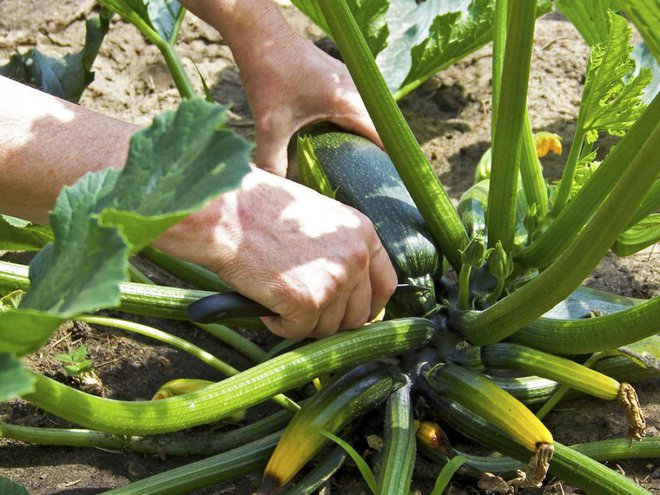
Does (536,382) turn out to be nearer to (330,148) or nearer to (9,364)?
(330,148)

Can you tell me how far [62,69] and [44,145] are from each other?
1262 millimetres

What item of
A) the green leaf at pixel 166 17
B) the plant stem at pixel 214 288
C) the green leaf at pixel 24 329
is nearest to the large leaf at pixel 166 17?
the green leaf at pixel 166 17

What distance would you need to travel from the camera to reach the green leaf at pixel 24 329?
961 millimetres

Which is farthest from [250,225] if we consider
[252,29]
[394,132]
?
[252,29]

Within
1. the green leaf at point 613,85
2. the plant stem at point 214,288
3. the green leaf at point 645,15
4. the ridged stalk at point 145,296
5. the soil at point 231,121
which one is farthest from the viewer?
the plant stem at point 214,288

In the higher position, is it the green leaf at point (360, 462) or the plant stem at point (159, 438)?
the green leaf at point (360, 462)

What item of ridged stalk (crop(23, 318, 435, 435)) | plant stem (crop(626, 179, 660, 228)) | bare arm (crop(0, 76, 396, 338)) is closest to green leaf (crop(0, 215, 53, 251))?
bare arm (crop(0, 76, 396, 338))

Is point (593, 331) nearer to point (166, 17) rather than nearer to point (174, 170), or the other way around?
point (174, 170)

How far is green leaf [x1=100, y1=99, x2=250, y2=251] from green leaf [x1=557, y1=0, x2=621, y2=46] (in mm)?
1432

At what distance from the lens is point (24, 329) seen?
3.27 feet

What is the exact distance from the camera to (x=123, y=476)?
200 centimetres

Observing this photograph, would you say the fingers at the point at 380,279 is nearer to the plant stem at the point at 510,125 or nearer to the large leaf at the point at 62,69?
the plant stem at the point at 510,125

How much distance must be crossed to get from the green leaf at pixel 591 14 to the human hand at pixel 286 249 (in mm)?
877

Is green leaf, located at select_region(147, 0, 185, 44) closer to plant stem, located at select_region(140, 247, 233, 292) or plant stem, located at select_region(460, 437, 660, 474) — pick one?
plant stem, located at select_region(140, 247, 233, 292)
